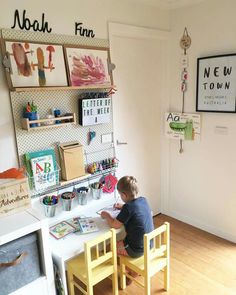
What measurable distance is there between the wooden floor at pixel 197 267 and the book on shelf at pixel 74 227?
569 millimetres

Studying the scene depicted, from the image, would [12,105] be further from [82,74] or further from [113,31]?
[113,31]

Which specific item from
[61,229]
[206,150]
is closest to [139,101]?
[206,150]

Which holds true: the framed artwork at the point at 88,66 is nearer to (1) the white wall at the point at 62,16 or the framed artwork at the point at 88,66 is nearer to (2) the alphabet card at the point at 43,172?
(1) the white wall at the point at 62,16

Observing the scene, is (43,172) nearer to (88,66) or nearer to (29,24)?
(88,66)

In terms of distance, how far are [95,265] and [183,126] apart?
1708 millimetres

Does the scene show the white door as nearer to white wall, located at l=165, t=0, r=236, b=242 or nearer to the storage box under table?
white wall, located at l=165, t=0, r=236, b=242

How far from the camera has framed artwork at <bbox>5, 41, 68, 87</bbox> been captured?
1.80 m

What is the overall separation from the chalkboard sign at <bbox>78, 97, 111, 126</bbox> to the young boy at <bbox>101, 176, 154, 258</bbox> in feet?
2.03

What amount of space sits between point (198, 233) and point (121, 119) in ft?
4.79

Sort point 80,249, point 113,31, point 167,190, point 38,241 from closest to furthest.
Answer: point 38,241, point 80,249, point 113,31, point 167,190

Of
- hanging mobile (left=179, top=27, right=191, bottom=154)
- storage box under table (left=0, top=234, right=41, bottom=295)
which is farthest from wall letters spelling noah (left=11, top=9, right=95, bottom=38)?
storage box under table (left=0, top=234, right=41, bottom=295)

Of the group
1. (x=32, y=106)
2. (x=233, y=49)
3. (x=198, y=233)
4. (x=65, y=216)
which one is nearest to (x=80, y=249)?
(x=65, y=216)

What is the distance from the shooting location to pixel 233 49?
2375 mm

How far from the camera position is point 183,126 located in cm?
287
